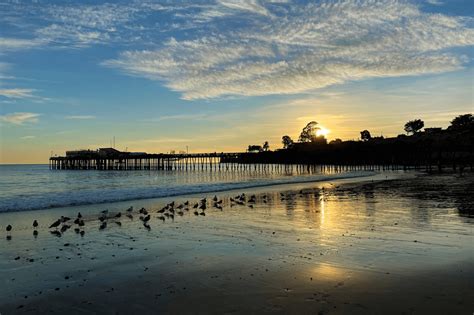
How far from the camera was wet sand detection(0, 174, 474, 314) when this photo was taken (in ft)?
20.0

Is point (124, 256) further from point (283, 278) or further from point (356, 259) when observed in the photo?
point (356, 259)

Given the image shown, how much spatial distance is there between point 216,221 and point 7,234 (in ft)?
23.1

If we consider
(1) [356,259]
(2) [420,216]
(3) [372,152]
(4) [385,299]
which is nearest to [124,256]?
(1) [356,259]

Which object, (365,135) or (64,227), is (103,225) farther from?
(365,135)

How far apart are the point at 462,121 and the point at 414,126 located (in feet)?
70.7

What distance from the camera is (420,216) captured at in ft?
48.3

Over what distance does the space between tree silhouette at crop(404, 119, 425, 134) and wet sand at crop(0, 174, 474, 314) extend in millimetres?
137067

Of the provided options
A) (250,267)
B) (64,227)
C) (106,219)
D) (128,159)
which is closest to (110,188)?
(106,219)

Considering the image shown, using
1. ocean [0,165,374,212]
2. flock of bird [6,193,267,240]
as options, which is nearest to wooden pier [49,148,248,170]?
ocean [0,165,374,212]

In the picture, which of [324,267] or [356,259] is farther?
[356,259]

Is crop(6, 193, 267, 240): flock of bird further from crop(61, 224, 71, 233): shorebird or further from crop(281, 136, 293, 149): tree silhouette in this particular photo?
crop(281, 136, 293, 149): tree silhouette

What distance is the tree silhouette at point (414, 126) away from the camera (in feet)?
460

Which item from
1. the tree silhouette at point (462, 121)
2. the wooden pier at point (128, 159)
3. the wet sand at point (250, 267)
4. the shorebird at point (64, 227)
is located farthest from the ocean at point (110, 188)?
the tree silhouette at point (462, 121)

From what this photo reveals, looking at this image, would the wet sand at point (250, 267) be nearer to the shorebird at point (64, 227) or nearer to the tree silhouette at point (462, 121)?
the shorebird at point (64, 227)
